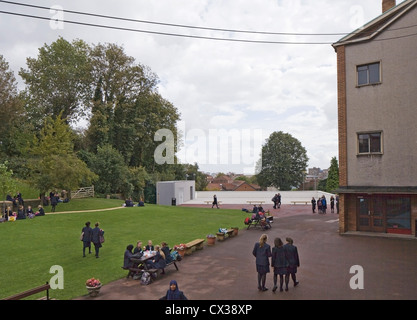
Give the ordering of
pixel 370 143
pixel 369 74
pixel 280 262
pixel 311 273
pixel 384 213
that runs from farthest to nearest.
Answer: pixel 369 74 < pixel 370 143 < pixel 384 213 < pixel 311 273 < pixel 280 262

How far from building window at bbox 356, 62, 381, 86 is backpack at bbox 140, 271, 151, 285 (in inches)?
690

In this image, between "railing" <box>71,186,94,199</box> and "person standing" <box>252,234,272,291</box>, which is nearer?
"person standing" <box>252,234,272,291</box>

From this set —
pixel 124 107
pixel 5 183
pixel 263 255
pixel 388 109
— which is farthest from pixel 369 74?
pixel 124 107

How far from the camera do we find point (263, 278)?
10.7 m

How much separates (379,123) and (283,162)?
4952 cm

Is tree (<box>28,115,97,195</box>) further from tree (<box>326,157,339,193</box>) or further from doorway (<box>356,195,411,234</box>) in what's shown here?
tree (<box>326,157,339,193</box>)

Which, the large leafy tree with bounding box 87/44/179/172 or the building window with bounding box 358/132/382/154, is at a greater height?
the large leafy tree with bounding box 87/44/179/172

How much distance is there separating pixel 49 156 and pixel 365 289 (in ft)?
94.6

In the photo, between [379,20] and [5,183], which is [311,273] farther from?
[5,183]

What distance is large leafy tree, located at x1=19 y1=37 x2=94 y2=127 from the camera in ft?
164

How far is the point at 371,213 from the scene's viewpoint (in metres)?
20.4

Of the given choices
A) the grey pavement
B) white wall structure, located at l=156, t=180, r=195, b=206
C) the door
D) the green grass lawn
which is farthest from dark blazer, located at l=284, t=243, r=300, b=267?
white wall structure, located at l=156, t=180, r=195, b=206

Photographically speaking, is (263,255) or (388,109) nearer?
(263,255)

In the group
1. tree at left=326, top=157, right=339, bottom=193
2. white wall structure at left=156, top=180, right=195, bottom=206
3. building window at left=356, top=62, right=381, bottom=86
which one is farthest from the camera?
tree at left=326, top=157, right=339, bottom=193
